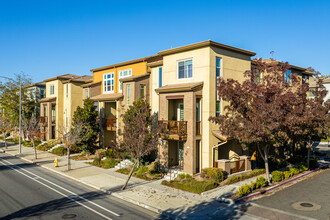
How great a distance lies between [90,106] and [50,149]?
11039 millimetres

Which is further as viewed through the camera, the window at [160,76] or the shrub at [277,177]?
the window at [160,76]

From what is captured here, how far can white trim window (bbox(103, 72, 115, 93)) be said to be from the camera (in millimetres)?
31969

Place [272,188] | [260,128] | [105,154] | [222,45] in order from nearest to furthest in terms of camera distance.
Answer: [260,128], [272,188], [222,45], [105,154]

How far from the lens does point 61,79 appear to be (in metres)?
40.0

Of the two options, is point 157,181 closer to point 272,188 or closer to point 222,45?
point 272,188

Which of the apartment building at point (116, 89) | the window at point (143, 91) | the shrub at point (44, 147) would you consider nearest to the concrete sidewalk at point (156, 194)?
the apartment building at point (116, 89)

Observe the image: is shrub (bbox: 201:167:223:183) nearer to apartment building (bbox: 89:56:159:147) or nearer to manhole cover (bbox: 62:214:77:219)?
manhole cover (bbox: 62:214:77:219)

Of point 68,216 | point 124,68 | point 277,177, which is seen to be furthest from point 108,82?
point 277,177

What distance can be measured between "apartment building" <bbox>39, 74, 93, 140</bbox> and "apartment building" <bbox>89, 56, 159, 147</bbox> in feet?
15.3

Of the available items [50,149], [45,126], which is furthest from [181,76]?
[45,126]

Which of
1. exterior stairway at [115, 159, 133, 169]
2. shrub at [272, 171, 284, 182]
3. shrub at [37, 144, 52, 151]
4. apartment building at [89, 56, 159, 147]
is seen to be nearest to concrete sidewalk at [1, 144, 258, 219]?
exterior stairway at [115, 159, 133, 169]

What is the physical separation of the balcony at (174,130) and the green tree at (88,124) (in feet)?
35.4

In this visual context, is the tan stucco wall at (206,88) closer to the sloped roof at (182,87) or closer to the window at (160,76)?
the sloped roof at (182,87)

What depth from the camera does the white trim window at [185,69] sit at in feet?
70.7
